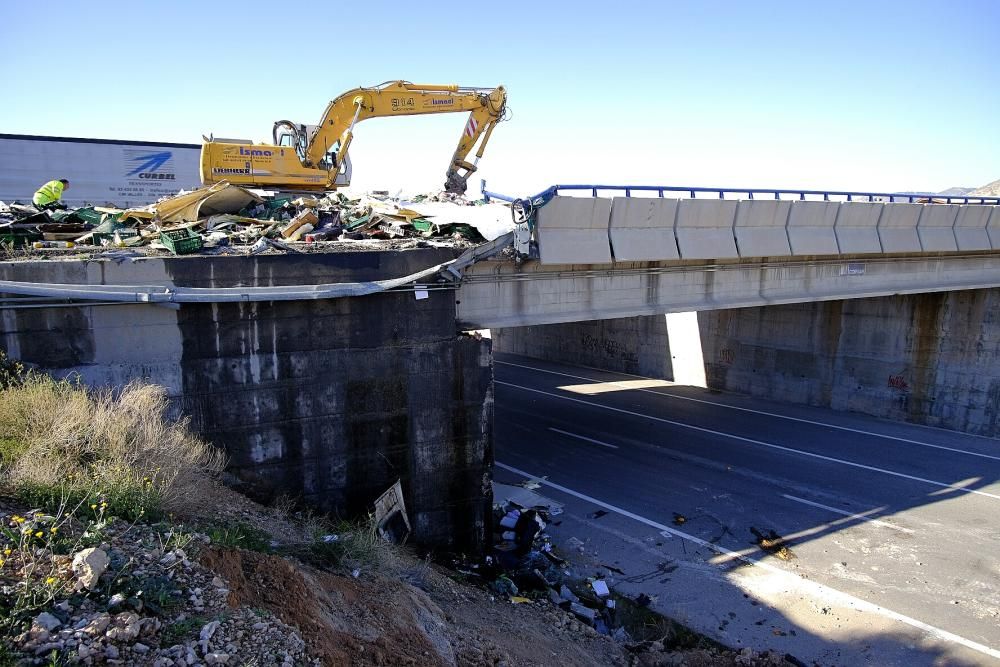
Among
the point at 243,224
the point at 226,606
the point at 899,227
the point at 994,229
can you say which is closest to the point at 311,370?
the point at 243,224

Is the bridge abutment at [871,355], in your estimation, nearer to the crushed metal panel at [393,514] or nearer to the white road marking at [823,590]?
the white road marking at [823,590]

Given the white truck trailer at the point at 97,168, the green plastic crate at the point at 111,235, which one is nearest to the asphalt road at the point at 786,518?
the green plastic crate at the point at 111,235

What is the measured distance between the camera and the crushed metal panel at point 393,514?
10.4 meters

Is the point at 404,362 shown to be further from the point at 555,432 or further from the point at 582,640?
the point at 555,432

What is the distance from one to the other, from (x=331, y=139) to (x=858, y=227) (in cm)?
1411

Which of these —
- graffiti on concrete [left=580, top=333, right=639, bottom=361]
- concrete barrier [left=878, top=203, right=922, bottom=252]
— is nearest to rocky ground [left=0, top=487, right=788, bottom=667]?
concrete barrier [left=878, top=203, right=922, bottom=252]

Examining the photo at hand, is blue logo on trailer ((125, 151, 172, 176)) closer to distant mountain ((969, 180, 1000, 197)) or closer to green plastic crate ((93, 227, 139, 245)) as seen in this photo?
green plastic crate ((93, 227, 139, 245))

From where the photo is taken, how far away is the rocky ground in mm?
4410

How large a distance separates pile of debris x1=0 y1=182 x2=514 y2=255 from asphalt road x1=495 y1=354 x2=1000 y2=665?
6434 millimetres

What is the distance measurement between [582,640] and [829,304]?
18128mm

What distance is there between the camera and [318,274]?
9.89 meters

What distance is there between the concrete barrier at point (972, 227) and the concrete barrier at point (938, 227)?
23 cm

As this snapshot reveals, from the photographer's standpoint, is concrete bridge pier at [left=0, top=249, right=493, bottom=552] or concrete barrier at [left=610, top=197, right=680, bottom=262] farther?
concrete barrier at [left=610, top=197, right=680, bottom=262]

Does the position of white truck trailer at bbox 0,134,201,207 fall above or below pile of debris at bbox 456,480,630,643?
above
